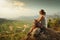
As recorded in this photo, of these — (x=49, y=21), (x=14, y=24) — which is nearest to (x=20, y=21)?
(x=14, y=24)

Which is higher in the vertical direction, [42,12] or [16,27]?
[42,12]

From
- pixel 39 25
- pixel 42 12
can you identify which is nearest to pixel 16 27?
pixel 39 25

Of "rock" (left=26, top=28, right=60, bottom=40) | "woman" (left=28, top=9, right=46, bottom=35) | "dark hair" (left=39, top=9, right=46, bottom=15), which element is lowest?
"rock" (left=26, top=28, right=60, bottom=40)

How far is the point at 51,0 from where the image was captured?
6945 millimetres

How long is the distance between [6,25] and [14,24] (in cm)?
20

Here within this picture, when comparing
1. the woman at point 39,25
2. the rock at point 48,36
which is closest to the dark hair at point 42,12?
the woman at point 39,25

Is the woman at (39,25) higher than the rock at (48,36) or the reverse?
higher

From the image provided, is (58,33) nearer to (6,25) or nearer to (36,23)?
(36,23)

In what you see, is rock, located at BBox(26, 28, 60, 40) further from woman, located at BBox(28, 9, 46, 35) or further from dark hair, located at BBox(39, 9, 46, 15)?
dark hair, located at BBox(39, 9, 46, 15)

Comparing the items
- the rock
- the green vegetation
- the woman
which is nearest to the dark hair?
the woman

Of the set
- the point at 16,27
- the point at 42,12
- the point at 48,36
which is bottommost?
the point at 48,36

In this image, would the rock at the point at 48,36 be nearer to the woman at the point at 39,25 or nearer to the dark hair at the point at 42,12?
the woman at the point at 39,25

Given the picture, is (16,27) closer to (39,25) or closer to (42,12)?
(39,25)

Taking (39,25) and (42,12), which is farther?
(42,12)
